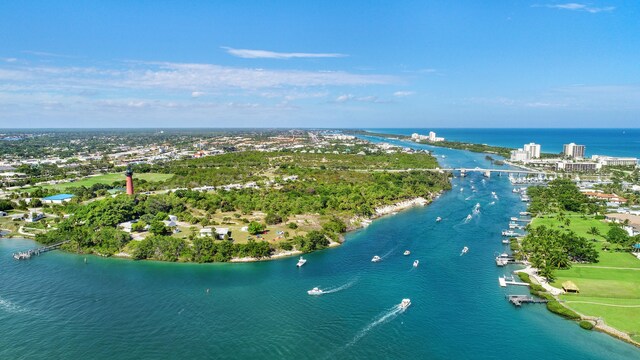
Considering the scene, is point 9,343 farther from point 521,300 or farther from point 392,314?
point 521,300

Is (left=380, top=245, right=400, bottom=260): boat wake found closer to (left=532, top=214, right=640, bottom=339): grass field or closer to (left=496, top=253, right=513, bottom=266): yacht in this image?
(left=496, top=253, right=513, bottom=266): yacht

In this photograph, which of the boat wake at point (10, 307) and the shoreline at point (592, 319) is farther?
the boat wake at point (10, 307)

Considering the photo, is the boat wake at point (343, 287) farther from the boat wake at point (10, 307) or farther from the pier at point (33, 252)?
the pier at point (33, 252)

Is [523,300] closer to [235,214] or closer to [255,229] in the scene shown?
[255,229]

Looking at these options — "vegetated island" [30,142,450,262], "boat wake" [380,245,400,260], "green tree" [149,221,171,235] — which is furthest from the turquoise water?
"green tree" [149,221,171,235]

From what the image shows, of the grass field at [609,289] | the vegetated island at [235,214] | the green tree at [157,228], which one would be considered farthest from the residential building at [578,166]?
the green tree at [157,228]

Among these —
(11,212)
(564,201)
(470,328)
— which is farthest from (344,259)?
(11,212)
